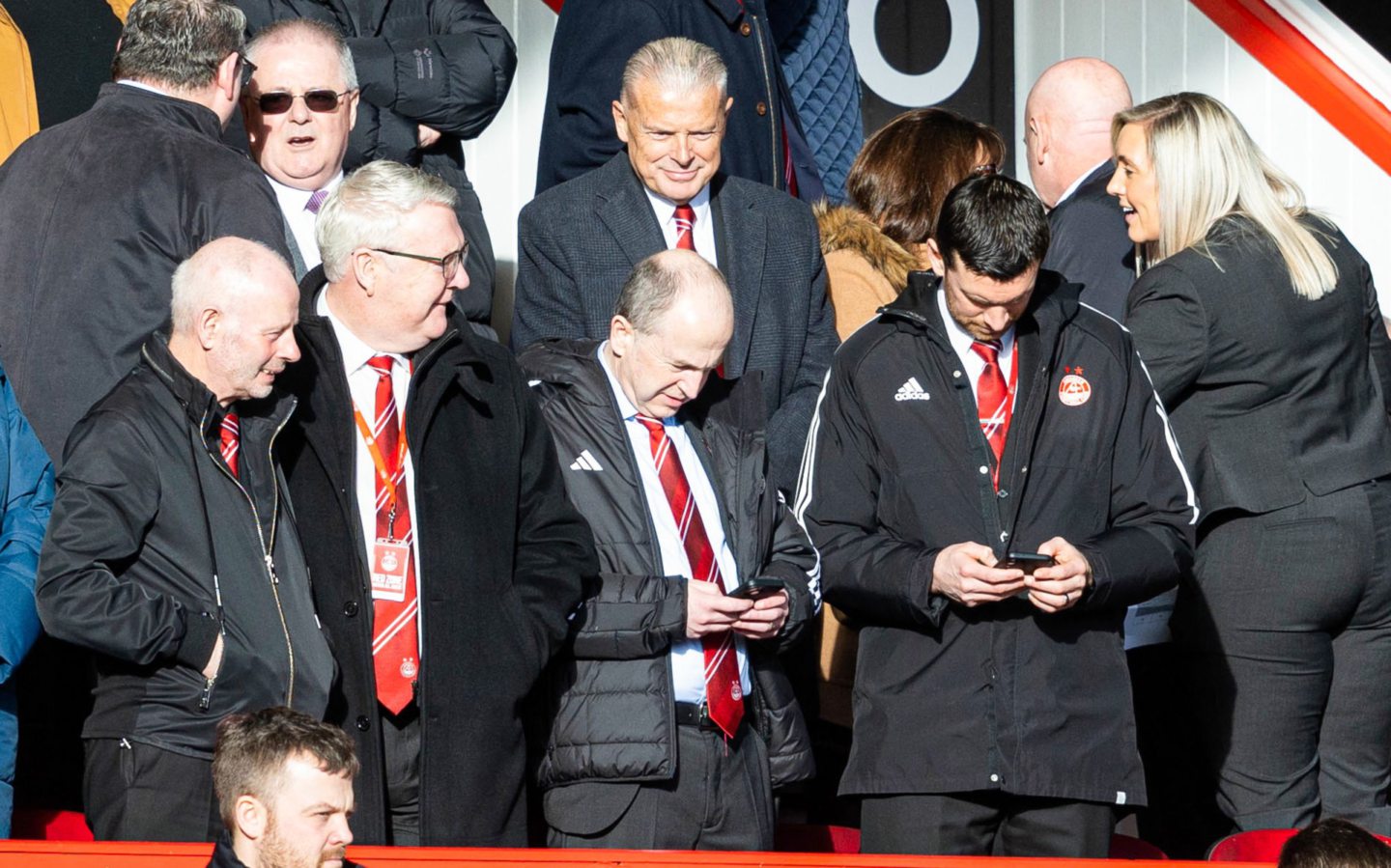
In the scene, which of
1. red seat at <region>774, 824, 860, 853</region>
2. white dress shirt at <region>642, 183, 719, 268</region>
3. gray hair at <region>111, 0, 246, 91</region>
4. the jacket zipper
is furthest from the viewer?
white dress shirt at <region>642, 183, 719, 268</region>

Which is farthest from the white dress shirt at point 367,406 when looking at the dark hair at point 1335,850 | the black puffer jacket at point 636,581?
the dark hair at point 1335,850

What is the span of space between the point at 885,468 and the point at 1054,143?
5.04 feet

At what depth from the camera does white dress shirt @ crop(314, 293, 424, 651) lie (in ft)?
12.3

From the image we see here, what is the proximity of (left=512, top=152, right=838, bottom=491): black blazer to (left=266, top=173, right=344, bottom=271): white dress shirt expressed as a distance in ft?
1.61

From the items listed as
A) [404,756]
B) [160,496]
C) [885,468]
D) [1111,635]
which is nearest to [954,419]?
[885,468]

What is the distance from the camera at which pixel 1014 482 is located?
156 inches

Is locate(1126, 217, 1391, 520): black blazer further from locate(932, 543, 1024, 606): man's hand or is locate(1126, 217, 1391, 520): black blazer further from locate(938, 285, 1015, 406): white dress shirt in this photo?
locate(932, 543, 1024, 606): man's hand

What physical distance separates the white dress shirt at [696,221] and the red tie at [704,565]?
2.24ft

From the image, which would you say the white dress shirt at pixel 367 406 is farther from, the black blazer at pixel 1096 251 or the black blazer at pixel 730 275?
the black blazer at pixel 1096 251

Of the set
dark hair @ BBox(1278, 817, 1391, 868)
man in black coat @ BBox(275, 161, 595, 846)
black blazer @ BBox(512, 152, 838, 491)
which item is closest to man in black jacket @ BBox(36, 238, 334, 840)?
man in black coat @ BBox(275, 161, 595, 846)

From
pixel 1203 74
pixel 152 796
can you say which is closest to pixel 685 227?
pixel 152 796

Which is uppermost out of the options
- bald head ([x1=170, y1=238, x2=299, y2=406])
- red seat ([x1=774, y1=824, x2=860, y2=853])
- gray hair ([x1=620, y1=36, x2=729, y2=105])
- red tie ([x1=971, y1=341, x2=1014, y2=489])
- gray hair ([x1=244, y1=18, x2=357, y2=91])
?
gray hair ([x1=244, y1=18, x2=357, y2=91])

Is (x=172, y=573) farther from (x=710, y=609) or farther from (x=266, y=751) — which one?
(x=710, y=609)

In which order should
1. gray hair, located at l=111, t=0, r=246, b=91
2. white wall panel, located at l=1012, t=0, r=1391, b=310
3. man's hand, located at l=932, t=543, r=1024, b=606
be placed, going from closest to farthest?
man's hand, located at l=932, t=543, r=1024, b=606 < gray hair, located at l=111, t=0, r=246, b=91 < white wall panel, located at l=1012, t=0, r=1391, b=310
